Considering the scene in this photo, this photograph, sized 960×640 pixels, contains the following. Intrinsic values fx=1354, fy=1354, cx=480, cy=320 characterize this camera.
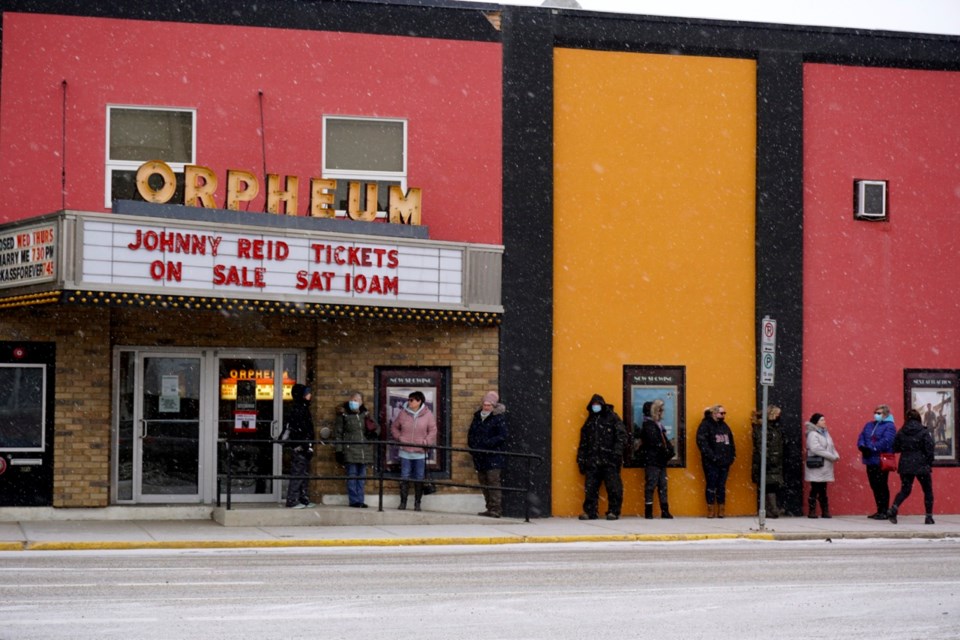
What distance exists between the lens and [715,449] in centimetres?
2136

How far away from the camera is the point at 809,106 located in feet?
74.5

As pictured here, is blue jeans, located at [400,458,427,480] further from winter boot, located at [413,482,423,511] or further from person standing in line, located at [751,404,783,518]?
person standing in line, located at [751,404,783,518]

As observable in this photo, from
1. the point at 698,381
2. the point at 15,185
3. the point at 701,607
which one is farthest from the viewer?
the point at 698,381

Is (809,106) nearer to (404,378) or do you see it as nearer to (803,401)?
(803,401)

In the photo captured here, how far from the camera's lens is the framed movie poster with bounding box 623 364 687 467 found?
21.8 m

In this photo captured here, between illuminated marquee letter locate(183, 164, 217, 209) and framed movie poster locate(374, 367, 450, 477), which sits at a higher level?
illuminated marquee letter locate(183, 164, 217, 209)

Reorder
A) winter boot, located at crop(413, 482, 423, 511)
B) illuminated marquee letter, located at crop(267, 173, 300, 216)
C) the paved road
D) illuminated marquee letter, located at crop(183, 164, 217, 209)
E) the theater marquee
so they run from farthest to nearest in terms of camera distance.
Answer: winter boot, located at crop(413, 482, 423, 511), illuminated marquee letter, located at crop(267, 173, 300, 216), illuminated marquee letter, located at crop(183, 164, 217, 209), the theater marquee, the paved road

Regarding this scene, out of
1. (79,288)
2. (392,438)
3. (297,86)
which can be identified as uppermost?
(297,86)

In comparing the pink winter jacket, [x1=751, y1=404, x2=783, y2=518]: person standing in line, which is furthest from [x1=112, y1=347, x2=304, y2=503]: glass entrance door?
[x1=751, y1=404, x2=783, y2=518]: person standing in line

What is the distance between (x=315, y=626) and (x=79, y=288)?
817 centimetres

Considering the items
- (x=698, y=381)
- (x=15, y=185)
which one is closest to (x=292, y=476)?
(x=15, y=185)

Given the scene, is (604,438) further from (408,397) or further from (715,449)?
(408,397)

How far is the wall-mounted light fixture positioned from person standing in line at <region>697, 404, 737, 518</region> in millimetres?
4258

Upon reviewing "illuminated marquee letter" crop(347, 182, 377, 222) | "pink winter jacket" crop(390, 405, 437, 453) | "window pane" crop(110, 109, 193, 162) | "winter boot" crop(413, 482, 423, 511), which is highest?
"window pane" crop(110, 109, 193, 162)
